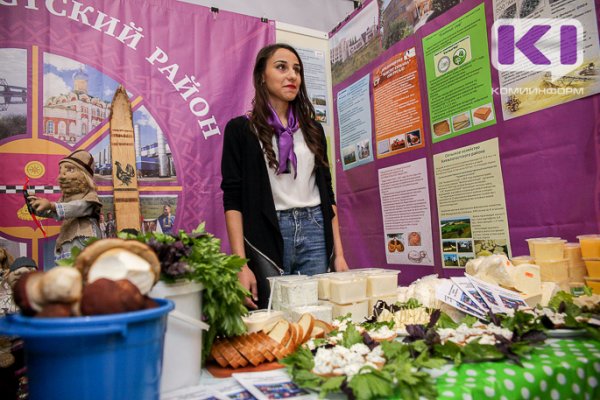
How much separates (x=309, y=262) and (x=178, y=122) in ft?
4.76

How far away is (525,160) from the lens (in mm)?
1817

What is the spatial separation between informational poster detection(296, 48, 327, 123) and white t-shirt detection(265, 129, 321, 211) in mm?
1307

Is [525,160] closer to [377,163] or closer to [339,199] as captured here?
[377,163]

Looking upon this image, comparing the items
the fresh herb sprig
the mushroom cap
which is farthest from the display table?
the mushroom cap

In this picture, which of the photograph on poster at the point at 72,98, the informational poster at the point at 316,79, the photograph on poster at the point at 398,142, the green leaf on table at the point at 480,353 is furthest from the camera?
the informational poster at the point at 316,79

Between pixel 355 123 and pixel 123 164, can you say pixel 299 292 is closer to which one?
pixel 123 164

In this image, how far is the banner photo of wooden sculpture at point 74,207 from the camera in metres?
2.01

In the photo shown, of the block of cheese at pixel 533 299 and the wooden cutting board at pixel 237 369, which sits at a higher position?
the block of cheese at pixel 533 299

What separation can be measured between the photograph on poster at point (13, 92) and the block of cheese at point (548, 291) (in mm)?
2715

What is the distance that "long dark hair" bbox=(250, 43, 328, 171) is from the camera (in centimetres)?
194

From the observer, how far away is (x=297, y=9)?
325 centimetres

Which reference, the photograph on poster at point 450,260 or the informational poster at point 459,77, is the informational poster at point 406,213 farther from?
the informational poster at point 459,77

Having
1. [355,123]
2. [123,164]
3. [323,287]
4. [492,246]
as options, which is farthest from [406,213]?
[123,164]

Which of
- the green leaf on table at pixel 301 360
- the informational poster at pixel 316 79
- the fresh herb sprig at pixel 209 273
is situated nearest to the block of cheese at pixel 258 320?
the fresh herb sprig at pixel 209 273
